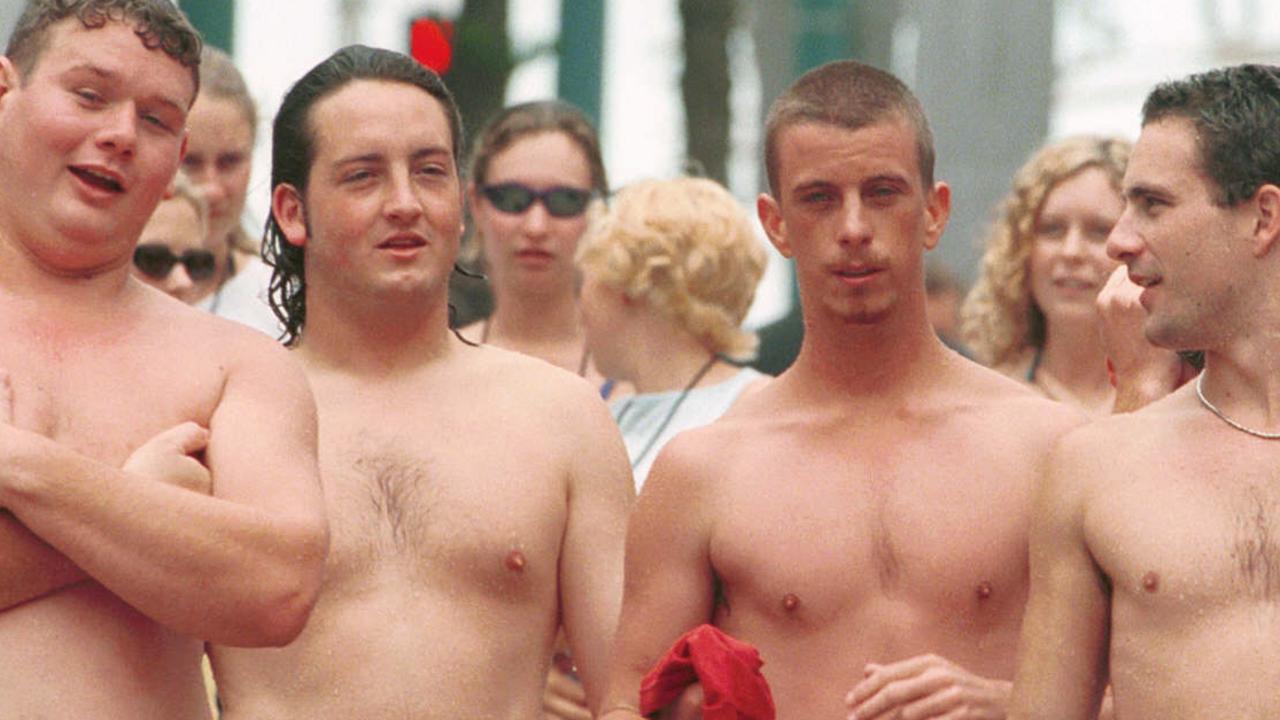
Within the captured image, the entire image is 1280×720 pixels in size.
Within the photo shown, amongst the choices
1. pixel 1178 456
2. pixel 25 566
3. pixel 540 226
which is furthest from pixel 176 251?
pixel 1178 456

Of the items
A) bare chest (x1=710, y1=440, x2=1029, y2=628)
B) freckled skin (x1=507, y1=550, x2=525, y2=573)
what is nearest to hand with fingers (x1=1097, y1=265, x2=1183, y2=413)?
bare chest (x1=710, y1=440, x2=1029, y2=628)

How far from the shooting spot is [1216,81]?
5.21 m

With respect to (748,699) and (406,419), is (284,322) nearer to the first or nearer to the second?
(406,419)

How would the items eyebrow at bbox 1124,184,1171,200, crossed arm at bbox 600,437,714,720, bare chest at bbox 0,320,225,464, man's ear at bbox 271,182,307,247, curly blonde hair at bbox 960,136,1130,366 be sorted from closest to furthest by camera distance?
bare chest at bbox 0,320,225,464 < eyebrow at bbox 1124,184,1171,200 < crossed arm at bbox 600,437,714,720 < man's ear at bbox 271,182,307,247 < curly blonde hair at bbox 960,136,1130,366

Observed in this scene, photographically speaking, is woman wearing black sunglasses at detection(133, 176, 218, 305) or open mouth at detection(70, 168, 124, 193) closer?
open mouth at detection(70, 168, 124, 193)

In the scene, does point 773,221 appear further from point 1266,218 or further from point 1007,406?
point 1266,218

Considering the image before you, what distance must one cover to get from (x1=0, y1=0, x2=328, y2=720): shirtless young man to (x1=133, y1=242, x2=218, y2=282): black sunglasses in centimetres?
265

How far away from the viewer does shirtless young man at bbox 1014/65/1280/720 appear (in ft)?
16.1

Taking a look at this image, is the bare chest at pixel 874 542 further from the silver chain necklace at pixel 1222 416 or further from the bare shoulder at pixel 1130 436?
the silver chain necklace at pixel 1222 416

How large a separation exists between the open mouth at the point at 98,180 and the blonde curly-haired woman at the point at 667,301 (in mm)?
2909

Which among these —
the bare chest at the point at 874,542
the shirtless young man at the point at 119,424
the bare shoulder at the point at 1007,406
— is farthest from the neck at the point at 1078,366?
the shirtless young man at the point at 119,424

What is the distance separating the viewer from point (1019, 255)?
834 centimetres

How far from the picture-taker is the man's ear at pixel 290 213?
20.5 feet

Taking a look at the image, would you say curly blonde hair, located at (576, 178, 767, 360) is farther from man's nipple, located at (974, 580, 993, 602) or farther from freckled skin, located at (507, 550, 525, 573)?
man's nipple, located at (974, 580, 993, 602)
